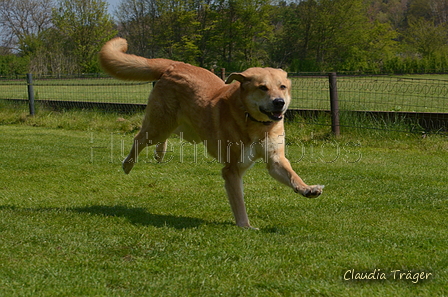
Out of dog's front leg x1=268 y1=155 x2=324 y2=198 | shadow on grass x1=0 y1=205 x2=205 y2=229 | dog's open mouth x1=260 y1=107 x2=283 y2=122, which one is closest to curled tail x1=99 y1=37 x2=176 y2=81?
shadow on grass x1=0 y1=205 x2=205 y2=229

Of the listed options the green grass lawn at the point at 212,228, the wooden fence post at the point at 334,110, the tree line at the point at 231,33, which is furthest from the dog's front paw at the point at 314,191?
the tree line at the point at 231,33

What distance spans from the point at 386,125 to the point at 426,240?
6.28 metres

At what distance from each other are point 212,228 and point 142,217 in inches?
34.1

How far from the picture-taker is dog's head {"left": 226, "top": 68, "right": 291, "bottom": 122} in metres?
4.53

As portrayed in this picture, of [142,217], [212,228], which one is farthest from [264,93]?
[142,217]

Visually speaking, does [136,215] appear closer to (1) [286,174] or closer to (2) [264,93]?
(1) [286,174]

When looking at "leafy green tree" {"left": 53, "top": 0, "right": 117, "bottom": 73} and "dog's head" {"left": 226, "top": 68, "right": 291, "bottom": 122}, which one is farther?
→ "leafy green tree" {"left": 53, "top": 0, "right": 117, "bottom": 73}

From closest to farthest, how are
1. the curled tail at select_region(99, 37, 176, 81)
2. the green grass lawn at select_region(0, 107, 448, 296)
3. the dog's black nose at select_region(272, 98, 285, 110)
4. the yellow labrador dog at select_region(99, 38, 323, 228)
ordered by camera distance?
the green grass lawn at select_region(0, 107, 448, 296), the dog's black nose at select_region(272, 98, 285, 110), the yellow labrador dog at select_region(99, 38, 323, 228), the curled tail at select_region(99, 37, 176, 81)

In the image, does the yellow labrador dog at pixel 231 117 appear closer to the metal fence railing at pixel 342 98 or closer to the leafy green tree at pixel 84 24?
the metal fence railing at pixel 342 98

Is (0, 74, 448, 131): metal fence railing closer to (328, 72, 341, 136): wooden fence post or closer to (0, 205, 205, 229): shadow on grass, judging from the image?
(328, 72, 341, 136): wooden fence post

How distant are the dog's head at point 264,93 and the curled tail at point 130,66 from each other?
1.48 metres

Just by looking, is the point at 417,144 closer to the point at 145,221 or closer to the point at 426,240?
the point at 426,240

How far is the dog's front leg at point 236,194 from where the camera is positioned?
15.2ft

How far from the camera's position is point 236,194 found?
4.66 metres
